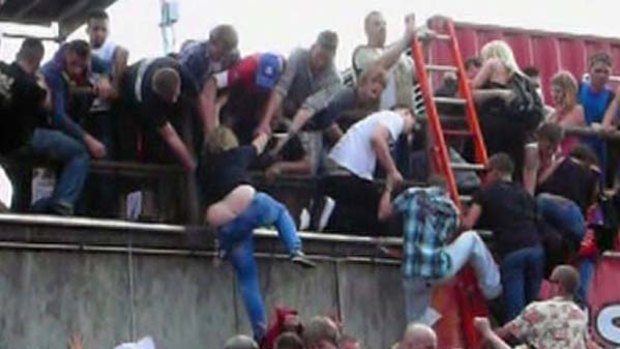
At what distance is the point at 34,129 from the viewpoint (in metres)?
17.3

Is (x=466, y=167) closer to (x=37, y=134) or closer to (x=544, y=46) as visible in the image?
(x=37, y=134)

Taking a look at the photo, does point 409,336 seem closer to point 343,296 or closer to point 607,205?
point 343,296

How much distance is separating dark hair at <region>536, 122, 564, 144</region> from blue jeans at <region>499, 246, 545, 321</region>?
1053mm

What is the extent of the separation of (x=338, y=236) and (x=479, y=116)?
1.91 m

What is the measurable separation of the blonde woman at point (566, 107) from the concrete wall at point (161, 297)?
2.30m

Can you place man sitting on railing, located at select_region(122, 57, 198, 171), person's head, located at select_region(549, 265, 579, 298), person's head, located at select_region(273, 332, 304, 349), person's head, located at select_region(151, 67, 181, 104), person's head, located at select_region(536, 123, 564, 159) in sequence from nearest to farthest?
person's head, located at select_region(273, 332, 304, 349) → person's head, located at select_region(549, 265, 579, 298) → person's head, located at select_region(151, 67, 181, 104) → man sitting on railing, located at select_region(122, 57, 198, 171) → person's head, located at select_region(536, 123, 564, 159)

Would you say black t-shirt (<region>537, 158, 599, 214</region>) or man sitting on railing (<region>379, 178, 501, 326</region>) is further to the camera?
black t-shirt (<region>537, 158, 599, 214</region>)

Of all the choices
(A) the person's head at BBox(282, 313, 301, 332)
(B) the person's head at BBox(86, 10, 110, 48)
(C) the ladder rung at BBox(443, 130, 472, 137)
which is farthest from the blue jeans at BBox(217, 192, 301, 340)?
(C) the ladder rung at BBox(443, 130, 472, 137)

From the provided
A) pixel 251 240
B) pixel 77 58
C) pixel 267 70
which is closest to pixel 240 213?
pixel 251 240

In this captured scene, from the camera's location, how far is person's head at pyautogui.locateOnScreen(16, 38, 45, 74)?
57.1 ft

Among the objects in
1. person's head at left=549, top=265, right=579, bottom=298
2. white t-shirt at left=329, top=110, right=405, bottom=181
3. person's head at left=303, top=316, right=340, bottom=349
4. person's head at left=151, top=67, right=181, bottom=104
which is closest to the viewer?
person's head at left=303, top=316, right=340, bottom=349

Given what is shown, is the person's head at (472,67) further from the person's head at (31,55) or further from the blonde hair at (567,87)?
the person's head at (31,55)

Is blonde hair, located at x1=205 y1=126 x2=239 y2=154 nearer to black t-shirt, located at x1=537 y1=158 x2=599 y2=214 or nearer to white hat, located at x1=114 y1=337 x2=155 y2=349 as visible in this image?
white hat, located at x1=114 y1=337 x2=155 y2=349

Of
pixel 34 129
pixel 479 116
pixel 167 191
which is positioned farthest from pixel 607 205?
pixel 34 129
